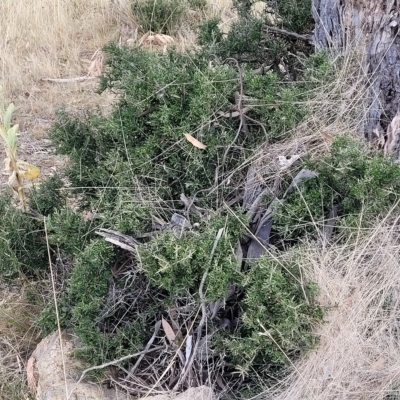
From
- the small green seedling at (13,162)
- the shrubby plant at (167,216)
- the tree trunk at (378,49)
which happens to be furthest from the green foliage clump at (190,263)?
the small green seedling at (13,162)

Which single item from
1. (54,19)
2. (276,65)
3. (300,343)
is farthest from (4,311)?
(54,19)

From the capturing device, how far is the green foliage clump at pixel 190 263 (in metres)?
2.12

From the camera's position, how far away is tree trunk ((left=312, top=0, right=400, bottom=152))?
98.7 inches

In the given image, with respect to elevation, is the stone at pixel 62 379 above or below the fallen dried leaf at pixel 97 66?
below

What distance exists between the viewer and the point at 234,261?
2186 mm

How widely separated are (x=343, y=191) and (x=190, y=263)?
0.70 metres

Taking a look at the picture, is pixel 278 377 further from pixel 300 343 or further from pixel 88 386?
pixel 88 386

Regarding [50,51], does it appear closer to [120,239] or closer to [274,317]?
[120,239]

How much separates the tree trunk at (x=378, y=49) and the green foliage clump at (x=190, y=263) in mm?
899

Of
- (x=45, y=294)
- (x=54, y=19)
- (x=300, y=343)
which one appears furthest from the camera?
(x=54, y=19)

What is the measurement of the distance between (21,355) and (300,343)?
4.19 ft

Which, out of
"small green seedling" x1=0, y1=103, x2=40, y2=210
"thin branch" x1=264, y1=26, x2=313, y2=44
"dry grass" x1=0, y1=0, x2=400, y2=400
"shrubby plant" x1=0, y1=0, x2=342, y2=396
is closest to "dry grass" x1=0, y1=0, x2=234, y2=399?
"small green seedling" x1=0, y1=103, x2=40, y2=210

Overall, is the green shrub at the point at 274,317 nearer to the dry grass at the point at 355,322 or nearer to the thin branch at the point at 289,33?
the dry grass at the point at 355,322

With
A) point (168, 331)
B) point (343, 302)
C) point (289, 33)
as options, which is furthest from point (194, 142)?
point (289, 33)
